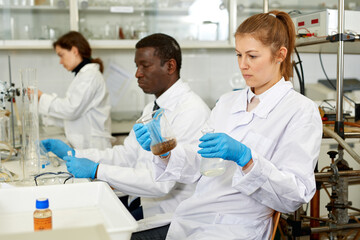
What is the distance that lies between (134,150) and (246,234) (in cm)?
89

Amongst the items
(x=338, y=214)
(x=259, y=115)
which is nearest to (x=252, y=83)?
(x=259, y=115)

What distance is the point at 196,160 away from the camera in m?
1.56

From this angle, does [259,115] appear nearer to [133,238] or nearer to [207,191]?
[207,191]

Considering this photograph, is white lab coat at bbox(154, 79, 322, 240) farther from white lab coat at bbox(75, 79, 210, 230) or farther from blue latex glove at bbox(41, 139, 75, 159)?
blue latex glove at bbox(41, 139, 75, 159)

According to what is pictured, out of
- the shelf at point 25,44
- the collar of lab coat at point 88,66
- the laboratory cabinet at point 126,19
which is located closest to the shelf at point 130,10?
the laboratory cabinet at point 126,19

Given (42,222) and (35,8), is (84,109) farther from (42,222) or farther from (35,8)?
(42,222)

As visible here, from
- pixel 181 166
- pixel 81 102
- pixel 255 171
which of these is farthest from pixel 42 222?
pixel 81 102

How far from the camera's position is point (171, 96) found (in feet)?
6.24

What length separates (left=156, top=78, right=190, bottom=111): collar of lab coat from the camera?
6.19ft

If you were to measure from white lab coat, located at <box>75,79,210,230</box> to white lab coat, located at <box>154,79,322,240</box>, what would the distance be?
6.1 inches

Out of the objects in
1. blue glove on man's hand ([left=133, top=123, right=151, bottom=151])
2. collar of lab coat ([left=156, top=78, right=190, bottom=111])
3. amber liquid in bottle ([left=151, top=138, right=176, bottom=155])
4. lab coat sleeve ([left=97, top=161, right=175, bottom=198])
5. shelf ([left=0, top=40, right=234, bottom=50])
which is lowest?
lab coat sleeve ([left=97, top=161, right=175, bottom=198])

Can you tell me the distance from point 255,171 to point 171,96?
2.58 ft

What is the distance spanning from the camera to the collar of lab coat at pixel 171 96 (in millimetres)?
1887

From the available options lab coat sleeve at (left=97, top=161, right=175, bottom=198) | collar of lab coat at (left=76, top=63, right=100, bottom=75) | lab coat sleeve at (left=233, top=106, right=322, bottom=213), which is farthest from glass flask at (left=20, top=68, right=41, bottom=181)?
collar of lab coat at (left=76, top=63, right=100, bottom=75)
